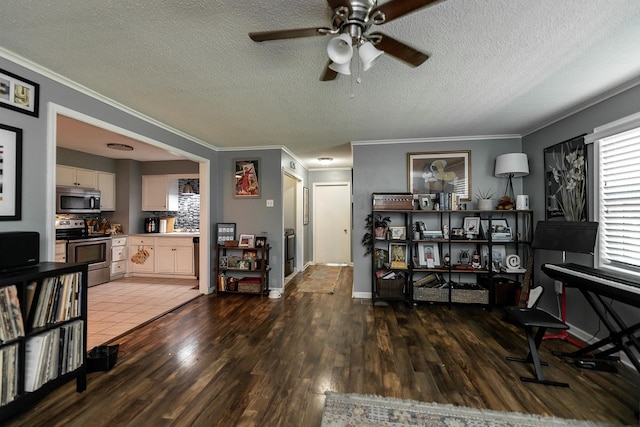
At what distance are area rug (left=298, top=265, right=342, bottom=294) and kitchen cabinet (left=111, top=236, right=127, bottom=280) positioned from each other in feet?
11.4

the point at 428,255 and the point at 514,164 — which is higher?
the point at 514,164

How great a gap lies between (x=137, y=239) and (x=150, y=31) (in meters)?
4.82

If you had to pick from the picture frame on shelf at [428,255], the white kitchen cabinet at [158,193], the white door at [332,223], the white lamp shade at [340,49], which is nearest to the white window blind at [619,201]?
the picture frame on shelf at [428,255]

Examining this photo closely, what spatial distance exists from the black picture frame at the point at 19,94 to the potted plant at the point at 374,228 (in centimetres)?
360

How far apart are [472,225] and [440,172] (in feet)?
2.88

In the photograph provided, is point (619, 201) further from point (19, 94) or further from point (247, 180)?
point (19, 94)

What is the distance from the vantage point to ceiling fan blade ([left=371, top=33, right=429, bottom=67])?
1.47 meters

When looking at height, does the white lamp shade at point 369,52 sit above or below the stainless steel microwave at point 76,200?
above

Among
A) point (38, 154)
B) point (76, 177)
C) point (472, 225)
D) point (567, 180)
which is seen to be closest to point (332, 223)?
point (472, 225)

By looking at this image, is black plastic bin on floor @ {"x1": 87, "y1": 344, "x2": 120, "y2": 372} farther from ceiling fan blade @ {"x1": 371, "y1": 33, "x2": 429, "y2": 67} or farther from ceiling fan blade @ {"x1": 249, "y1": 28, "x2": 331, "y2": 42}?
ceiling fan blade @ {"x1": 371, "y1": 33, "x2": 429, "y2": 67}

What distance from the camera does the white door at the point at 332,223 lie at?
22.3ft

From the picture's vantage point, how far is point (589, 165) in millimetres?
2787

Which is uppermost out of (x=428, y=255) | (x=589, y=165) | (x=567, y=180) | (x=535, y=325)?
(x=589, y=165)

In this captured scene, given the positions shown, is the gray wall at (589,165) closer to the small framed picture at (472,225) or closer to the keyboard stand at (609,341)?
the keyboard stand at (609,341)
